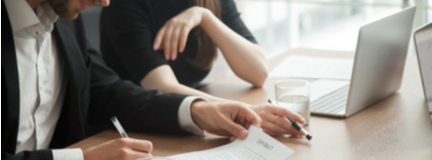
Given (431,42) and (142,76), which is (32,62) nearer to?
(142,76)

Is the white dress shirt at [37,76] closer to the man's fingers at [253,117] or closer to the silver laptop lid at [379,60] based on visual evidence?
the man's fingers at [253,117]

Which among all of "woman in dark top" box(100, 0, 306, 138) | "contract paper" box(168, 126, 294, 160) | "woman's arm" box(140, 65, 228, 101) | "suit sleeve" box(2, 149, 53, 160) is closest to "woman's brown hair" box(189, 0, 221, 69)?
"woman in dark top" box(100, 0, 306, 138)

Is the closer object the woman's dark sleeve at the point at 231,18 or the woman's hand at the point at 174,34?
the woman's hand at the point at 174,34

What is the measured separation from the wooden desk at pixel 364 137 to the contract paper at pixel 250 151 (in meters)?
0.03

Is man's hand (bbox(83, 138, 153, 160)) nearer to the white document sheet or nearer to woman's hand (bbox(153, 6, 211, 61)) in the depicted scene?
woman's hand (bbox(153, 6, 211, 61))

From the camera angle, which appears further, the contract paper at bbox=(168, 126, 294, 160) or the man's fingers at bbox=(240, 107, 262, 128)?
the man's fingers at bbox=(240, 107, 262, 128)

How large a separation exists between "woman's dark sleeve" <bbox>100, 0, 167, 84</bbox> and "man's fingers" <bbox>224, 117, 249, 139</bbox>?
489mm

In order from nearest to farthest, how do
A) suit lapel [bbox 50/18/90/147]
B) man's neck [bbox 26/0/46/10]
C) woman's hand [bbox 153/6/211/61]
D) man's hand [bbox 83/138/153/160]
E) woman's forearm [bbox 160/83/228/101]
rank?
man's hand [bbox 83/138/153/160] → man's neck [bbox 26/0/46/10] → suit lapel [bbox 50/18/90/147] → woman's forearm [bbox 160/83/228/101] → woman's hand [bbox 153/6/211/61]

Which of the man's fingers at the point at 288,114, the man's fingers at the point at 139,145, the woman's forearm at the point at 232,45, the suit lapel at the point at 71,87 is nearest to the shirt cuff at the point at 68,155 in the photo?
the man's fingers at the point at 139,145

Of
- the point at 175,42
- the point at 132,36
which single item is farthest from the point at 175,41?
the point at 132,36

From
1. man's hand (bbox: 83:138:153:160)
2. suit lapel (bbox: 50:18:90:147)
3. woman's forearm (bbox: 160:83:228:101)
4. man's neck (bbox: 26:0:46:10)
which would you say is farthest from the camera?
woman's forearm (bbox: 160:83:228:101)

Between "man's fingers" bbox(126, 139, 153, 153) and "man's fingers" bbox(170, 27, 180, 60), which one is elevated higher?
"man's fingers" bbox(170, 27, 180, 60)

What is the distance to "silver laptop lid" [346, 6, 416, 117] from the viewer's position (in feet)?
3.44

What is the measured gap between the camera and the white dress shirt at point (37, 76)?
1.04 metres
